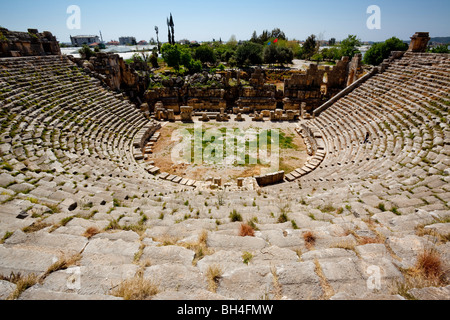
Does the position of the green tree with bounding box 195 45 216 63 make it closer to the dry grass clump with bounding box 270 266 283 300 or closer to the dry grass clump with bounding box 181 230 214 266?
the dry grass clump with bounding box 181 230 214 266

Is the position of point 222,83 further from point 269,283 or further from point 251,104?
point 269,283

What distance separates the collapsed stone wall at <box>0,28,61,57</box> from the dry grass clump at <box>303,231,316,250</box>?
816 inches

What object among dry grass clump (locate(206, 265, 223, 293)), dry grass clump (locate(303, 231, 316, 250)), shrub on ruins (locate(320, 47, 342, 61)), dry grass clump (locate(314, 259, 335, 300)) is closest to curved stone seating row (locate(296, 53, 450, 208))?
dry grass clump (locate(303, 231, 316, 250))

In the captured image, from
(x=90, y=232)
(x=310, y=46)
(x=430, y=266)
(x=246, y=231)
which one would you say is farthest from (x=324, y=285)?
(x=310, y=46)

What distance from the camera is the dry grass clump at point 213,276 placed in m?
2.68

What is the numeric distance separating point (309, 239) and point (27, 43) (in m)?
21.9

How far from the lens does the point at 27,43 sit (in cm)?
1548

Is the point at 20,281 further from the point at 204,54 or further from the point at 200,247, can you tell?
the point at 204,54

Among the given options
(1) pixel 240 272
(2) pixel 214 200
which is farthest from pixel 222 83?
(1) pixel 240 272

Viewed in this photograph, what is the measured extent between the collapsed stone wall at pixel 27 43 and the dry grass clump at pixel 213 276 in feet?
66.0

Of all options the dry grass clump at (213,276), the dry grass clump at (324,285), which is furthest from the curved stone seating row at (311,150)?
the dry grass clump at (213,276)

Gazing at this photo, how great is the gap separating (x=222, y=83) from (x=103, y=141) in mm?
14543

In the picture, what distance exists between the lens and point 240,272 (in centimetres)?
289
